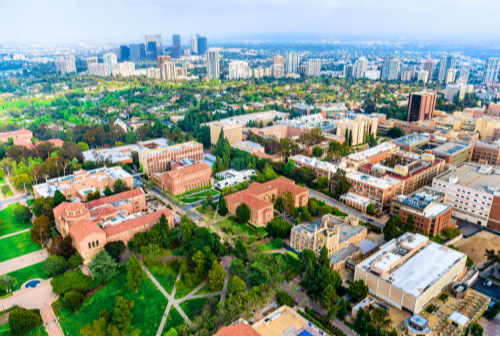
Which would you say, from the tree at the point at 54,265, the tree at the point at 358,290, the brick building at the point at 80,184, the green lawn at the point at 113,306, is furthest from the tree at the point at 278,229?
the brick building at the point at 80,184

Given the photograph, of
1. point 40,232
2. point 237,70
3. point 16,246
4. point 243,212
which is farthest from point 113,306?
point 237,70

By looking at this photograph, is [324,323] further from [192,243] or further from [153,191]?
[153,191]

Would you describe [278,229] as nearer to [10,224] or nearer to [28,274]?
[28,274]

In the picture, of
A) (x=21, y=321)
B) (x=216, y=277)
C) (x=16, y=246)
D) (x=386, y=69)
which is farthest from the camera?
(x=386, y=69)

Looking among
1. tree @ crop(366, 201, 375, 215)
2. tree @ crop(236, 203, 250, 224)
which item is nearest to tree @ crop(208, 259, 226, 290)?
tree @ crop(236, 203, 250, 224)

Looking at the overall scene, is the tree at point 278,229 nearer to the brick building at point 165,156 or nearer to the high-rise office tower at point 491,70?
the brick building at point 165,156

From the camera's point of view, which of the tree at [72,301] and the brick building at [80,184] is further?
the brick building at [80,184]
